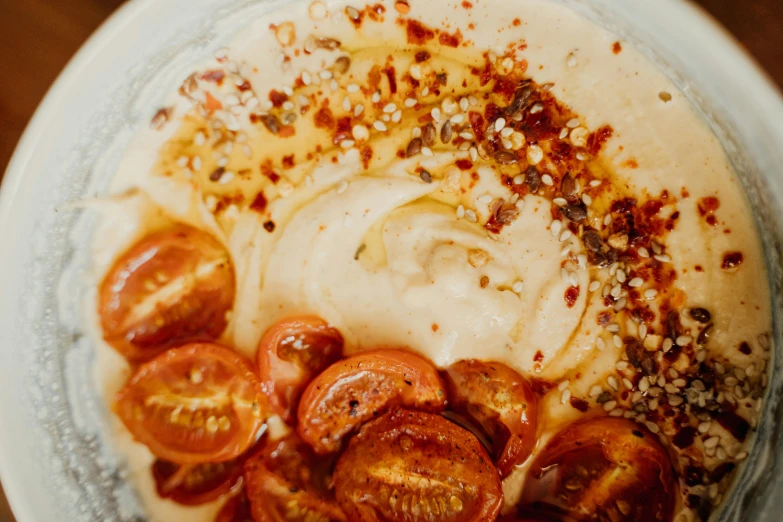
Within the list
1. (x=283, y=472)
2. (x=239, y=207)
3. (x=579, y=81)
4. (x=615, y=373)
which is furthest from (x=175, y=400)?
(x=579, y=81)

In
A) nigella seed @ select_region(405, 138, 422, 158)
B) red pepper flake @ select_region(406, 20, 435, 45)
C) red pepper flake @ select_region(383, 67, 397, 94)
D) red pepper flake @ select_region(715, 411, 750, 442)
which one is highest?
red pepper flake @ select_region(406, 20, 435, 45)

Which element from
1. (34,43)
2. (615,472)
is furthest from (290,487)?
(34,43)

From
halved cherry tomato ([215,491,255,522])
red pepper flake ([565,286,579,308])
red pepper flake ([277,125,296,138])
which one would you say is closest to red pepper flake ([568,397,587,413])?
red pepper flake ([565,286,579,308])

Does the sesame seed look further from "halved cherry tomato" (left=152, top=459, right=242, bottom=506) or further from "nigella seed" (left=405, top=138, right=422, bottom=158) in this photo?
"halved cherry tomato" (left=152, top=459, right=242, bottom=506)

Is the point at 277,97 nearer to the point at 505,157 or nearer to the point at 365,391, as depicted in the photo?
the point at 505,157

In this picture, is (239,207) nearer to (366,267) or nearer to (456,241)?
(366,267)

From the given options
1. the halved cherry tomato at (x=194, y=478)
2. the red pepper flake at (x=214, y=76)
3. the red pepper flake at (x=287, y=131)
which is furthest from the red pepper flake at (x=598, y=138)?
the halved cherry tomato at (x=194, y=478)

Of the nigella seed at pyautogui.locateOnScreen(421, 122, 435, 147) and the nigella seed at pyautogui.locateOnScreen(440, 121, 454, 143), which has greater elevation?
the nigella seed at pyautogui.locateOnScreen(440, 121, 454, 143)

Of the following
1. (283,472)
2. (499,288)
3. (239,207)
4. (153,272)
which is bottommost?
(283,472)
